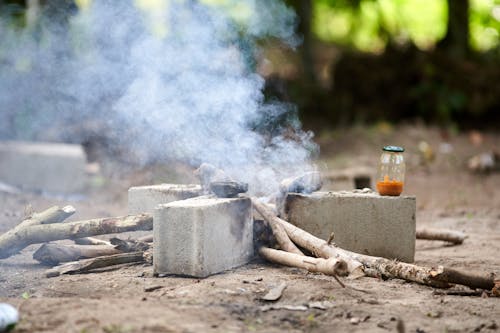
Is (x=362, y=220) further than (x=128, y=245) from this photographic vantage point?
Yes

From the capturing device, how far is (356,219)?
5.89 meters

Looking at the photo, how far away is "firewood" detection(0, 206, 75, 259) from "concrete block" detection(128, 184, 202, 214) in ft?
2.38

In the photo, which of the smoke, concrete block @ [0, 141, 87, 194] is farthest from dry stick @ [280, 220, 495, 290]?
concrete block @ [0, 141, 87, 194]

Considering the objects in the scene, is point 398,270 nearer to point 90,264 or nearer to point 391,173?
point 391,173

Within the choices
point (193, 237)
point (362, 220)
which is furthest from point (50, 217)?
point (362, 220)

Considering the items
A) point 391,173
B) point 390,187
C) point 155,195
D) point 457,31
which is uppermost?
point 457,31

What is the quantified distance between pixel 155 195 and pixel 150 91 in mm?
1947

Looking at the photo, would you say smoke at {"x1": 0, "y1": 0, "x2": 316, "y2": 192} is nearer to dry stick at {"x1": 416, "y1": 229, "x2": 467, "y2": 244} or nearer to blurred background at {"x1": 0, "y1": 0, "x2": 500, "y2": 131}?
blurred background at {"x1": 0, "y1": 0, "x2": 500, "y2": 131}

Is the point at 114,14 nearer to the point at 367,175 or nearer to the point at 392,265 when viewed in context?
the point at 367,175

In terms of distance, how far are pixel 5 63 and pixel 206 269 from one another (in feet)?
30.2

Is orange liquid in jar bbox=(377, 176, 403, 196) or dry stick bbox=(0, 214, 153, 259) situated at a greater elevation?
orange liquid in jar bbox=(377, 176, 403, 196)

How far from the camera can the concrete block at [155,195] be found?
19.9 feet

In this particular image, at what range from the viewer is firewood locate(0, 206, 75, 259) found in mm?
5633

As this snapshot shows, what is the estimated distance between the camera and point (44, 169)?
10.5 m
